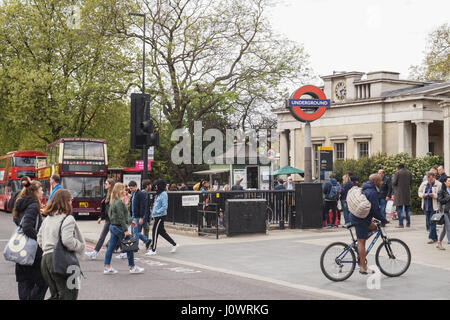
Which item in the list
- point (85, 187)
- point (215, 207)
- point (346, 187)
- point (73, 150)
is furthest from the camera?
A: point (85, 187)

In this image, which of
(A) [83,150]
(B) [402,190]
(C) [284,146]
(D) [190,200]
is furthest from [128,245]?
(C) [284,146]

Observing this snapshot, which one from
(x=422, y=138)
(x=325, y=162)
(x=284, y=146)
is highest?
(x=284, y=146)

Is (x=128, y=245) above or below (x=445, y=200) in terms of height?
below

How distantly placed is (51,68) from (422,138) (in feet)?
82.6

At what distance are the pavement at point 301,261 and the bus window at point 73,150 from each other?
12586 millimetres

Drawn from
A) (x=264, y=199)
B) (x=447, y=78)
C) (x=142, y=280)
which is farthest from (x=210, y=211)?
(x=447, y=78)

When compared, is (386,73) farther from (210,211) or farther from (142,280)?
(142,280)

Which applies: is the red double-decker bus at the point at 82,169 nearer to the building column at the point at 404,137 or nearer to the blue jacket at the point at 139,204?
the blue jacket at the point at 139,204

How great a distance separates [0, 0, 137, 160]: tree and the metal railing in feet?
60.7

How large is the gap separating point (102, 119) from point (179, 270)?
1400 inches

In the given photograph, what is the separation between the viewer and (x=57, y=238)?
22.1 feet

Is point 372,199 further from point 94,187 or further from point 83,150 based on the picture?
point 94,187

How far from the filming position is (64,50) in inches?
1727

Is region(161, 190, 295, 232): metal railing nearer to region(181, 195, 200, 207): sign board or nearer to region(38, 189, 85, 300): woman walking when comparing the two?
region(181, 195, 200, 207): sign board
